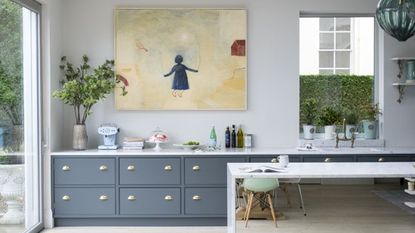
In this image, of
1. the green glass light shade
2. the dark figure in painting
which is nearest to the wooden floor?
the dark figure in painting

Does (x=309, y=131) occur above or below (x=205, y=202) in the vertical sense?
above

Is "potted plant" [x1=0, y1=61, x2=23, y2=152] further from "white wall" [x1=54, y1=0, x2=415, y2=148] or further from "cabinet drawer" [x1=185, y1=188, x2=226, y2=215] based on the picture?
"cabinet drawer" [x1=185, y1=188, x2=226, y2=215]

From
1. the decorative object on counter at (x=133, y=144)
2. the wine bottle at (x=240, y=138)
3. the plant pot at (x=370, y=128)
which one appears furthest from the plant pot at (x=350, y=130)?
the decorative object on counter at (x=133, y=144)

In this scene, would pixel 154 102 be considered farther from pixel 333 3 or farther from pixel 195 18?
pixel 333 3

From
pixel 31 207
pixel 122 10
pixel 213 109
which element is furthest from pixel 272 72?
pixel 31 207

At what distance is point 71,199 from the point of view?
5406mm

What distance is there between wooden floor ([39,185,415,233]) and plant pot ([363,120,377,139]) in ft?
2.05

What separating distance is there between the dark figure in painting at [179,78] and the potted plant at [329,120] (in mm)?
1702

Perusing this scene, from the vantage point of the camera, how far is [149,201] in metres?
5.40

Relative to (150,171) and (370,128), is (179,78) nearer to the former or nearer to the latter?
(150,171)

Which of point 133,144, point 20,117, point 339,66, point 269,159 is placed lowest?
point 269,159

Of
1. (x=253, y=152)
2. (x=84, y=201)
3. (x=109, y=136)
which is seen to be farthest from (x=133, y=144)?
(x=253, y=152)

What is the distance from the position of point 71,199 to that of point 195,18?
248 cm

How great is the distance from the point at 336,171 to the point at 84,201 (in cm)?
271
